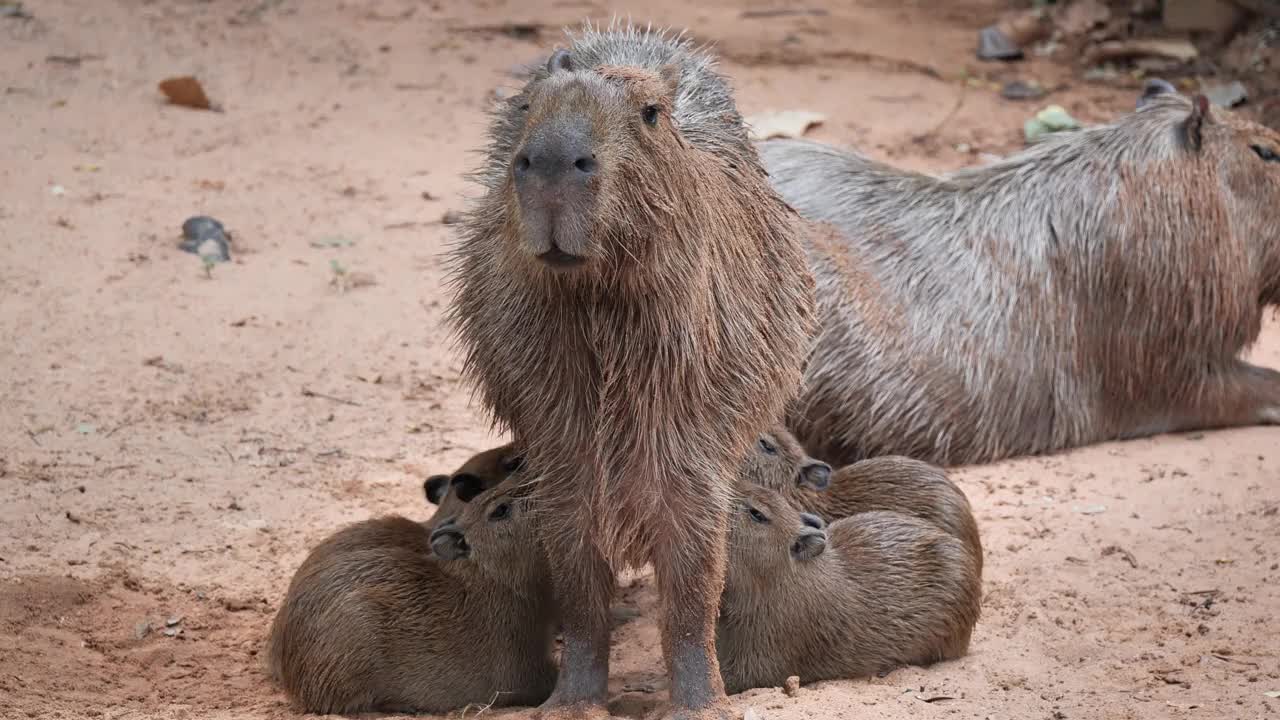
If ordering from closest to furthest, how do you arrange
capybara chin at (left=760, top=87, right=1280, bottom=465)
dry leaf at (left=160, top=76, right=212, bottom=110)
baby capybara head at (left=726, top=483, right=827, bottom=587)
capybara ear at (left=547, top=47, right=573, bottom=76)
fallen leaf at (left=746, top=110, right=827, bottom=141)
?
capybara ear at (left=547, top=47, right=573, bottom=76) → baby capybara head at (left=726, top=483, right=827, bottom=587) → capybara chin at (left=760, top=87, right=1280, bottom=465) → dry leaf at (left=160, top=76, right=212, bottom=110) → fallen leaf at (left=746, top=110, right=827, bottom=141)

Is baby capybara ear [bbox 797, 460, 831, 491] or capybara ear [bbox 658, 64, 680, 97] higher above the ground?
capybara ear [bbox 658, 64, 680, 97]

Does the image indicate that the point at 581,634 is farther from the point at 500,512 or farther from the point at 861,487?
the point at 861,487

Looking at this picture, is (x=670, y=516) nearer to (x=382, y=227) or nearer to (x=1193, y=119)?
(x=1193, y=119)

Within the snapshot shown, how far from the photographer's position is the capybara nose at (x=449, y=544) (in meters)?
4.29

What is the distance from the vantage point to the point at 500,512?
4297 mm

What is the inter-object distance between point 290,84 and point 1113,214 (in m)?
5.17

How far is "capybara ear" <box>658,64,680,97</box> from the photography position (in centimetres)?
362

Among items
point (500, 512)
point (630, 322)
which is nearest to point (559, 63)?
point (630, 322)

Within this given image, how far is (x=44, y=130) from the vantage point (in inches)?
314

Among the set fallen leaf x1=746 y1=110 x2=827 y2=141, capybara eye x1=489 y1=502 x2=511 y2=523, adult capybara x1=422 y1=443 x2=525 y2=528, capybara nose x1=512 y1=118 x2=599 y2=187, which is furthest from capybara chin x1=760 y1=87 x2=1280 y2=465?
capybara nose x1=512 y1=118 x2=599 y2=187

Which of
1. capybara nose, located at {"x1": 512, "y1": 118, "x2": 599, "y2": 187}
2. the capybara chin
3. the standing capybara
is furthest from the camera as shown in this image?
the capybara chin

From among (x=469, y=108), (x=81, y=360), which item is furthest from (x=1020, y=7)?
(x=81, y=360)

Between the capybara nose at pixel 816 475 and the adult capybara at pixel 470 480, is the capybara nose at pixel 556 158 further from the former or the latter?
the capybara nose at pixel 816 475

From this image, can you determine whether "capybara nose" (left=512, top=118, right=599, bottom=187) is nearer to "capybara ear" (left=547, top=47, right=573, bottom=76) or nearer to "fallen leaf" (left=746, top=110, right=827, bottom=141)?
"capybara ear" (left=547, top=47, right=573, bottom=76)
